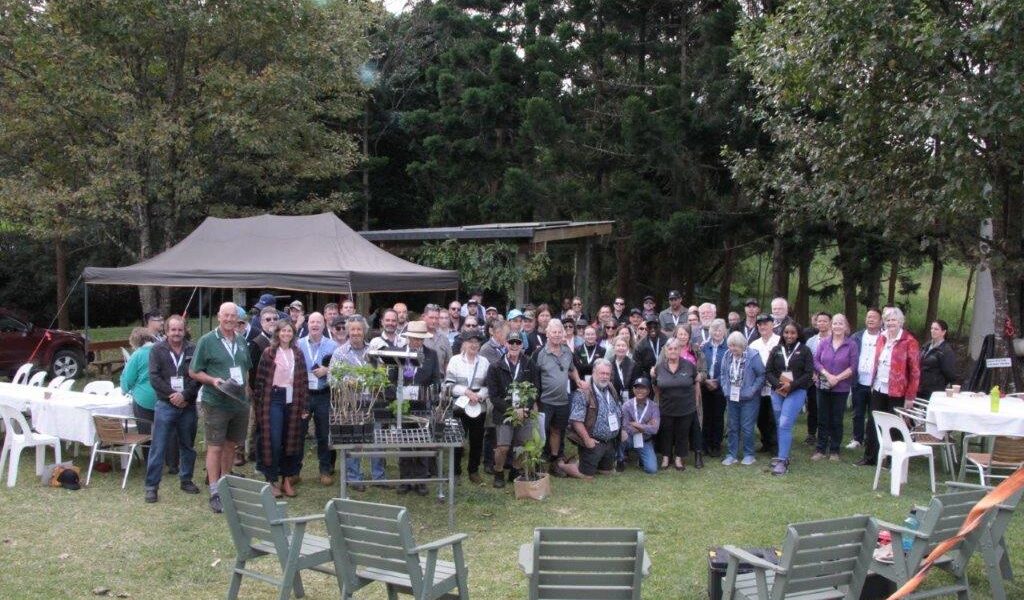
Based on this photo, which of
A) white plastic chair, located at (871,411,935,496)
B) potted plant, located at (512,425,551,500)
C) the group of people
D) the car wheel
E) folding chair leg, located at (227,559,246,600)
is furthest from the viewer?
the car wheel

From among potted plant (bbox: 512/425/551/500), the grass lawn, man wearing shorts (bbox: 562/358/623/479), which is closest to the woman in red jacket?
the grass lawn

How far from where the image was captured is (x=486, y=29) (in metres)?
19.9

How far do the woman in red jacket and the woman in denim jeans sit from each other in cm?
110

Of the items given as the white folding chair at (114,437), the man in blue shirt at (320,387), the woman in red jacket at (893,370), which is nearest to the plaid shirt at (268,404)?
the man in blue shirt at (320,387)

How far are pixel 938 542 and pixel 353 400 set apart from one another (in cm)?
398

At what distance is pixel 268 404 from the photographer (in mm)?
7012

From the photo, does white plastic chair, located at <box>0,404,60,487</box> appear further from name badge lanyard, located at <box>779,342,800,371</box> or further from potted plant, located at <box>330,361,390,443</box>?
name badge lanyard, located at <box>779,342,800,371</box>

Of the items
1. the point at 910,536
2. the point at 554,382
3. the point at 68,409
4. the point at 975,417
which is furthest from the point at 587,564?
the point at 68,409

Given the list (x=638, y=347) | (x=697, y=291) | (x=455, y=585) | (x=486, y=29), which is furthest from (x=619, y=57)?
(x=455, y=585)

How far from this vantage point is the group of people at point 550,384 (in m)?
7.07

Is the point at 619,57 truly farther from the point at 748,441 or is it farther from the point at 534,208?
the point at 748,441

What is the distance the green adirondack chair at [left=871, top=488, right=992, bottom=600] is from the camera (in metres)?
4.39

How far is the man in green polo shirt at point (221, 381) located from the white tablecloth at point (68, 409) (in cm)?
172

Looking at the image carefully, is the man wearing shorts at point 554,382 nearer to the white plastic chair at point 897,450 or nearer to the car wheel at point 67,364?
the white plastic chair at point 897,450
